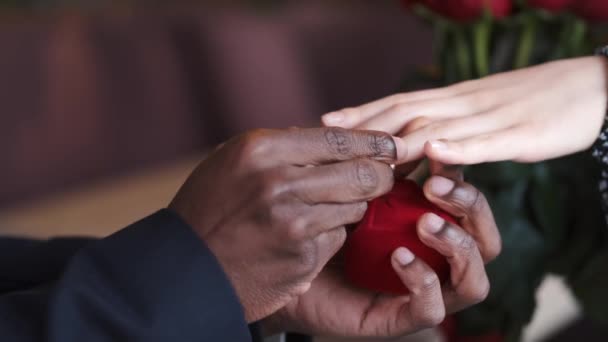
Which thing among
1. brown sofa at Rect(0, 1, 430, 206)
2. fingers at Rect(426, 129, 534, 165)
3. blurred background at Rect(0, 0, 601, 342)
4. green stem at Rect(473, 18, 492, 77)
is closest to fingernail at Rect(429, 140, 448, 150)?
fingers at Rect(426, 129, 534, 165)

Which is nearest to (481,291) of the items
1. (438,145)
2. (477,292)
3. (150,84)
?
(477,292)

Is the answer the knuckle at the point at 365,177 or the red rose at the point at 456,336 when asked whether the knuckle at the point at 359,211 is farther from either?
the red rose at the point at 456,336

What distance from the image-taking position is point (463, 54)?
67 centimetres

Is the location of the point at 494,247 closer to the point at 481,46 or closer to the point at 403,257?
the point at 403,257

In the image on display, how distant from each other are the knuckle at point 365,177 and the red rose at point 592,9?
A: 0.96 feet

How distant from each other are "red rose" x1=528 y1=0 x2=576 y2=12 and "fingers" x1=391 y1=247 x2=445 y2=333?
278 millimetres

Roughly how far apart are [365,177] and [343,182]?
0.05 feet

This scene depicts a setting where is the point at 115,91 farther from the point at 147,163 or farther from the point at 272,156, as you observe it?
the point at 272,156

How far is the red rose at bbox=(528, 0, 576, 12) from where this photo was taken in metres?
0.60

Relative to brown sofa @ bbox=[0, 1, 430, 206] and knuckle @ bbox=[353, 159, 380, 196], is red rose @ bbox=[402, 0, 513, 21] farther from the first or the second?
brown sofa @ bbox=[0, 1, 430, 206]

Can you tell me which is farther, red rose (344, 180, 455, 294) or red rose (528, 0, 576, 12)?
red rose (528, 0, 576, 12)

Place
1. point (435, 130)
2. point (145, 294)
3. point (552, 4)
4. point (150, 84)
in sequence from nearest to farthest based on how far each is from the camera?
point (145, 294), point (435, 130), point (552, 4), point (150, 84)

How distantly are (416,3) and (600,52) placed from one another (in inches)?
6.4

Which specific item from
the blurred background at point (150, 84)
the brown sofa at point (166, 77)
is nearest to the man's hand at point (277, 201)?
the blurred background at point (150, 84)
